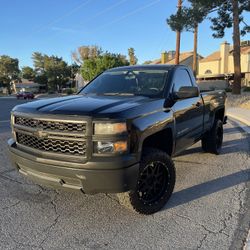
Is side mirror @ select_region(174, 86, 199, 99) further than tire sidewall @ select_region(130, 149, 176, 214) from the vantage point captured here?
Yes

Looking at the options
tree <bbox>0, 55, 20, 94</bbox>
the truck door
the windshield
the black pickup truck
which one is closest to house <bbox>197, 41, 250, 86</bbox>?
the truck door

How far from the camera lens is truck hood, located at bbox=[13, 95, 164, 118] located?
3.62m

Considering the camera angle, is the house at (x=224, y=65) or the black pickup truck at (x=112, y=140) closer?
the black pickup truck at (x=112, y=140)

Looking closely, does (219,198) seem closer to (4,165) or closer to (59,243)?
(59,243)

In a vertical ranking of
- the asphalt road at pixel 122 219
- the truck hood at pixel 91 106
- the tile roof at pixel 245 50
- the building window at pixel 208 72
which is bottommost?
the asphalt road at pixel 122 219

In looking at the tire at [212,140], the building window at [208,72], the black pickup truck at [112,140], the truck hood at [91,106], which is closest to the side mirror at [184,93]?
the black pickup truck at [112,140]

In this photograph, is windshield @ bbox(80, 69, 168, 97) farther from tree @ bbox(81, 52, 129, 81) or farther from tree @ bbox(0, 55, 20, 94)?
tree @ bbox(0, 55, 20, 94)

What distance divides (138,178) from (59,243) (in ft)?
3.56

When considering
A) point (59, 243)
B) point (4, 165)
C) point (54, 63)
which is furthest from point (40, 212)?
point (54, 63)

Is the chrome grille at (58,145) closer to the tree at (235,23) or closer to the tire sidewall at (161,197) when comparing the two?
the tire sidewall at (161,197)

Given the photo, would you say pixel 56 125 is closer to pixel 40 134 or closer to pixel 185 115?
pixel 40 134

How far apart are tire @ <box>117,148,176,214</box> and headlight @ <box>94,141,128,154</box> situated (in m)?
0.40

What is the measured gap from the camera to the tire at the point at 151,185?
3911 mm

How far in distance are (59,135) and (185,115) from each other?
2.23m
